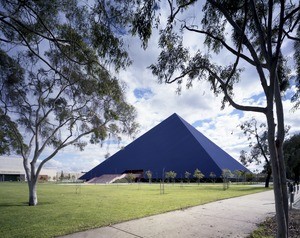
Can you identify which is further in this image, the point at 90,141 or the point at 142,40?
the point at 90,141

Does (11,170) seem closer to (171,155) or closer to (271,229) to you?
(171,155)

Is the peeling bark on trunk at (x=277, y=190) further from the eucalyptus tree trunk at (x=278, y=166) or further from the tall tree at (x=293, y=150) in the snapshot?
the tall tree at (x=293, y=150)

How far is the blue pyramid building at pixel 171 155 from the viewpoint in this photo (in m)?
81.3

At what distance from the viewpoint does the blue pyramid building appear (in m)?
81.3

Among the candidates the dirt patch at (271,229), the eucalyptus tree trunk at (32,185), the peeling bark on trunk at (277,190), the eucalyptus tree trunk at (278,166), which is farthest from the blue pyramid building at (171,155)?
the peeling bark on trunk at (277,190)

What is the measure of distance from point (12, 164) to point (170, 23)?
352 ft

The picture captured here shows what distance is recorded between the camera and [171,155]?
294ft

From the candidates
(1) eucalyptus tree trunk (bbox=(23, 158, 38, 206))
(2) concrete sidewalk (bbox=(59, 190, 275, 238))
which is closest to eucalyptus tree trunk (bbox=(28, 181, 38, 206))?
(1) eucalyptus tree trunk (bbox=(23, 158, 38, 206))

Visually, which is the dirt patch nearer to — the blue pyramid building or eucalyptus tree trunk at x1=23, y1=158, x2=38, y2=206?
eucalyptus tree trunk at x1=23, y1=158, x2=38, y2=206

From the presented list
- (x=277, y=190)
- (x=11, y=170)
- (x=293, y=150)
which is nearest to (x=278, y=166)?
(x=277, y=190)

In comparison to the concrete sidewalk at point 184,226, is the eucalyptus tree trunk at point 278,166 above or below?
above

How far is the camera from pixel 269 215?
11508 mm

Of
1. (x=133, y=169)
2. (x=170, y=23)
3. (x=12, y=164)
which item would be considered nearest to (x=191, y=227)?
(x=170, y=23)

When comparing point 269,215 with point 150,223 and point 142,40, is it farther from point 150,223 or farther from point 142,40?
point 142,40
